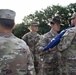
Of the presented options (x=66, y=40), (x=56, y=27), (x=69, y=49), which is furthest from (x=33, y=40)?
(x=66, y=40)

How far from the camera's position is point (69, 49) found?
5.92m

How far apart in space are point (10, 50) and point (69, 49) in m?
2.04

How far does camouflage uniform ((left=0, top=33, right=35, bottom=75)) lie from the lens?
4059 mm

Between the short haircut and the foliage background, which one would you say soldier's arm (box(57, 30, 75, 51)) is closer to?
the short haircut

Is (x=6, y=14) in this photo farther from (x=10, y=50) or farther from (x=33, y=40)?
(x=33, y=40)

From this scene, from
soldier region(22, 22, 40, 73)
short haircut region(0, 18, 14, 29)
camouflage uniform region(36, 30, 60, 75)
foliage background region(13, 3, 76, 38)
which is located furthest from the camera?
foliage background region(13, 3, 76, 38)

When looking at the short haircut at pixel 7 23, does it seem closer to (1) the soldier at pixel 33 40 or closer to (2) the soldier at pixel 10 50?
(2) the soldier at pixel 10 50

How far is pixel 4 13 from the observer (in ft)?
13.5

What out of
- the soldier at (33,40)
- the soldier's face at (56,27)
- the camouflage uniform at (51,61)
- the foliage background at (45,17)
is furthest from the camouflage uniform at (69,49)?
the foliage background at (45,17)

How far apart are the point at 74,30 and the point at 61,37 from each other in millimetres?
364

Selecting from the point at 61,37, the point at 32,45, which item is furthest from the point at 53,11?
the point at 61,37

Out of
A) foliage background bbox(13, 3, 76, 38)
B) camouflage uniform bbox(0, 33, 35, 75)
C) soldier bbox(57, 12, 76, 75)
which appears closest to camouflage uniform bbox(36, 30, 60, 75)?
soldier bbox(57, 12, 76, 75)

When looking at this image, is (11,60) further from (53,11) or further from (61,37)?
(53,11)

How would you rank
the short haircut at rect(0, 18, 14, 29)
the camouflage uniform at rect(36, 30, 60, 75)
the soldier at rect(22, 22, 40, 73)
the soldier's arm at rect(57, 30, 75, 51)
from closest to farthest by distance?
the short haircut at rect(0, 18, 14, 29) → the soldier's arm at rect(57, 30, 75, 51) → the camouflage uniform at rect(36, 30, 60, 75) → the soldier at rect(22, 22, 40, 73)
